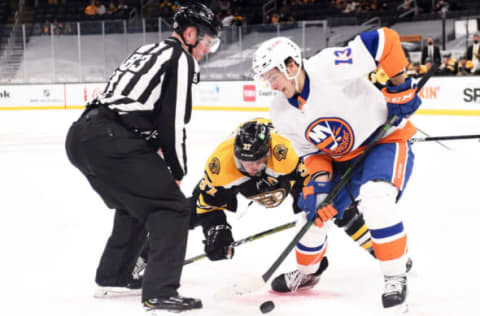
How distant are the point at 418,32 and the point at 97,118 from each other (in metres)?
11.7

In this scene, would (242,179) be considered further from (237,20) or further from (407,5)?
(237,20)

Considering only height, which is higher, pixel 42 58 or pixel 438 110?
pixel 42 58

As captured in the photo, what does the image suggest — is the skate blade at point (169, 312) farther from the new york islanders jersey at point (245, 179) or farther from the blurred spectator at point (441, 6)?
the blurred spectator at point (441, 6)

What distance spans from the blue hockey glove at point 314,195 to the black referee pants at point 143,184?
0.48 metres

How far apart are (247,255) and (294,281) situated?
0.54m

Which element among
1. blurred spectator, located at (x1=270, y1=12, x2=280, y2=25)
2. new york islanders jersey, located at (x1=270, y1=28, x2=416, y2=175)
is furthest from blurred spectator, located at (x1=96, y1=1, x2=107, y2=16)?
new york islanders jersey, located at (x1=270, y1=28, x2=416, y2=175)

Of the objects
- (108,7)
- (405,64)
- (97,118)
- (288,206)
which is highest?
(108,7)

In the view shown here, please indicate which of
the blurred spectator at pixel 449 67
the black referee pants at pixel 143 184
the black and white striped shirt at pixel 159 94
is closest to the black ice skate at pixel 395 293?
the black referee pants at pixel 143 184

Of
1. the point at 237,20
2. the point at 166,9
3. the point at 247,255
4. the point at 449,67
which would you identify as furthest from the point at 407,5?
the point at 247,255

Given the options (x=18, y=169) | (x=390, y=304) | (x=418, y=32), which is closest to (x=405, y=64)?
(x=390, y=304)

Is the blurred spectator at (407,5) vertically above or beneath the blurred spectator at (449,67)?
above

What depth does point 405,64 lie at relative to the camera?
7.67 feet

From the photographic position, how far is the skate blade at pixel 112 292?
2.51m

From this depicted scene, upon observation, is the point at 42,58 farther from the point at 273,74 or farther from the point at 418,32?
the point at 273,74
